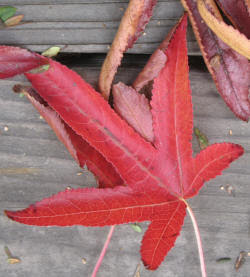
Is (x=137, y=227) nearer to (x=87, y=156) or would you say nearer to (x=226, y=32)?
(x=87, y=156)

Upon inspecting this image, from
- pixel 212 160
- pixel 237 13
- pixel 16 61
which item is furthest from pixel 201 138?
pixel 16 61

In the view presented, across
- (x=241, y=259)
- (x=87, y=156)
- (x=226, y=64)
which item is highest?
(x=226, y=64)

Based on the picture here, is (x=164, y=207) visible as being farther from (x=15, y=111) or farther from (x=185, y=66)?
(x=15, y=111)

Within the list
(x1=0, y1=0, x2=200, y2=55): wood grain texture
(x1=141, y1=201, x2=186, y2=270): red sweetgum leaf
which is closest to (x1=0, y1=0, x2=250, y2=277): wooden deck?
(x1=0, y1=0, x2=200, y2=55): wood grain texture

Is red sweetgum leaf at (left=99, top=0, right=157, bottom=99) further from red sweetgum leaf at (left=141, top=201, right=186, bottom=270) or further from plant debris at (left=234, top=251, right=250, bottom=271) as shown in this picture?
plant debris at (left=234, top=251, right=250, bottom=271)

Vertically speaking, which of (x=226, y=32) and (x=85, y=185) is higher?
(x=226, y=32)

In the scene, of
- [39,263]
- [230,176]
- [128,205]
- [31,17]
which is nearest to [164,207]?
[128,205]
